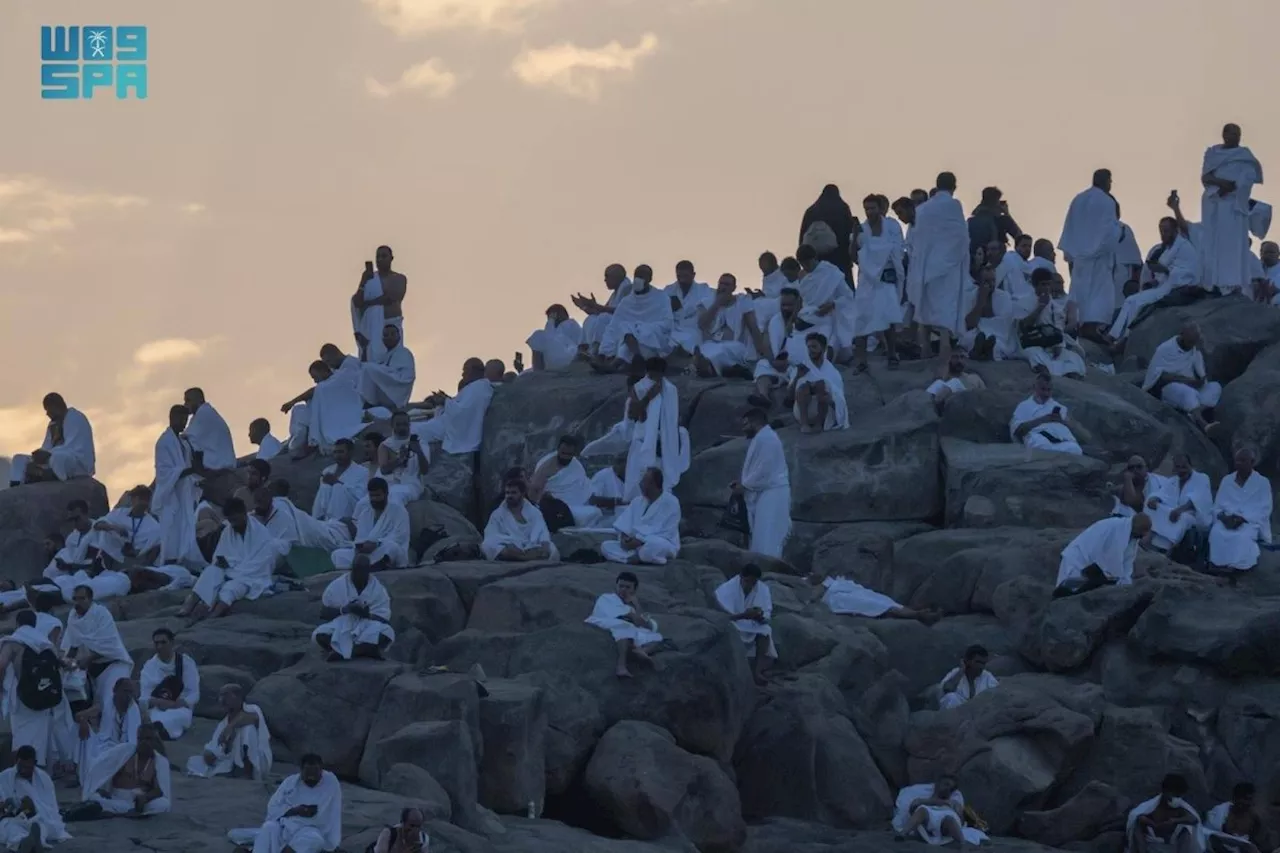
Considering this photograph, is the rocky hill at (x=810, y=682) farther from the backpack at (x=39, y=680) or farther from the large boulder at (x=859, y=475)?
the backpack at (x=39, y=680)

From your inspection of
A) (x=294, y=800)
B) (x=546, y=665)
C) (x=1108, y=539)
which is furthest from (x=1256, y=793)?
(x=294, y=800)

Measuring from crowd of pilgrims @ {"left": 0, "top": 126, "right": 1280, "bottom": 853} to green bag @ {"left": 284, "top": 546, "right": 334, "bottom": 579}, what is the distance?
0.03 meters

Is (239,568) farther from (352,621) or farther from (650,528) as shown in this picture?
(650,528)

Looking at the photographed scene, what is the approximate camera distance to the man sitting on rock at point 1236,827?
2284cm

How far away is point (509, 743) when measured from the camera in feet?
71.5

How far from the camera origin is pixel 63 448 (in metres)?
31.7

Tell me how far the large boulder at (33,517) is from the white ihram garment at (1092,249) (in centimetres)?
1434

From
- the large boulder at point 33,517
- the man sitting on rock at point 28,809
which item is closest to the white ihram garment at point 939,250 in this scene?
the large boulder at point 33,517

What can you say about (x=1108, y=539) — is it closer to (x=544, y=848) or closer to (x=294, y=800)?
(x=544, y=848)

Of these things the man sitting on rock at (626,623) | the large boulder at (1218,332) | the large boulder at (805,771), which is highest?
the large boulder at (1218,332)

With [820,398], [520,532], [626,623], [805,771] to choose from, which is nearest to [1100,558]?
[805,771]

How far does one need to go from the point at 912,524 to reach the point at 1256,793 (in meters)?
5.96

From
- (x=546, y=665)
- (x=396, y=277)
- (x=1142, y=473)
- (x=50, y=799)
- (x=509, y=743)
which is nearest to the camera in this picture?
(x=50, y=799)

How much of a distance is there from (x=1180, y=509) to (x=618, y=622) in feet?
24.2
